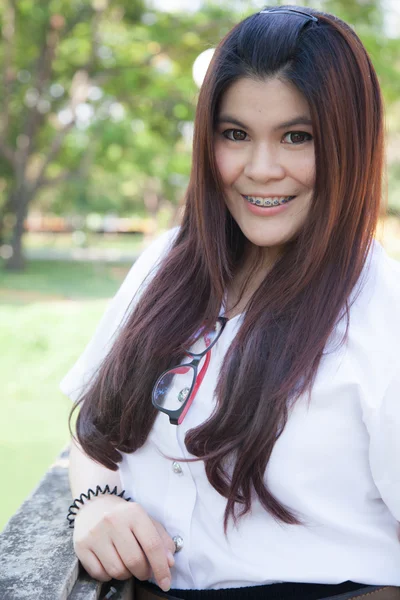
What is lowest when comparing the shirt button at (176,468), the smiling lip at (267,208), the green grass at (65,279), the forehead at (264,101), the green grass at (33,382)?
the green grass at (65,279)

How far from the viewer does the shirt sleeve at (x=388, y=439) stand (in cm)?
112

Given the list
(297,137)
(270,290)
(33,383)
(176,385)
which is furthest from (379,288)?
(33,383)

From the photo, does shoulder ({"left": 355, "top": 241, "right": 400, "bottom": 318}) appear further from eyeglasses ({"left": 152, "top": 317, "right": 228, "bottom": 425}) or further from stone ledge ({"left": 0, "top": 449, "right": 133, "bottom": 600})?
stone ledge ({"left": 0, "top": 449, "right": 133, "bottom": 600})

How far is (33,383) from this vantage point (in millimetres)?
5293

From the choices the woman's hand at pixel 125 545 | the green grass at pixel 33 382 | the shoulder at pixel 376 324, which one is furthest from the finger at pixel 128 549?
the green grass at pixel 33 382

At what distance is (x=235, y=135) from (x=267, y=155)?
86 mm

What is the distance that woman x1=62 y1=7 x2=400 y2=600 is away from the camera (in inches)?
46.0

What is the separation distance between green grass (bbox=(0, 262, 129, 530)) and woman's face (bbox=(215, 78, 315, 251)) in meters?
2.31

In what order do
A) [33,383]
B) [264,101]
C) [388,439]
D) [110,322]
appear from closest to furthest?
[388,439] < [264,101] < [110,322] < [33,383]

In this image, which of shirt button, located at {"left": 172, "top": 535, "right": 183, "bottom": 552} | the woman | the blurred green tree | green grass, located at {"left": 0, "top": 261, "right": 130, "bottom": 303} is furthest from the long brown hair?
the blurred green tree

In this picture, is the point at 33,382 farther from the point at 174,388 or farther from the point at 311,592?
the point at 311,592

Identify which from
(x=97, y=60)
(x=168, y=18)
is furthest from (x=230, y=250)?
(x=97, y=60)

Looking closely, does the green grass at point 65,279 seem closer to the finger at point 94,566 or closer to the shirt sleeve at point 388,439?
the finger at point 94,566

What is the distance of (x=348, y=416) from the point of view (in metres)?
1.16
